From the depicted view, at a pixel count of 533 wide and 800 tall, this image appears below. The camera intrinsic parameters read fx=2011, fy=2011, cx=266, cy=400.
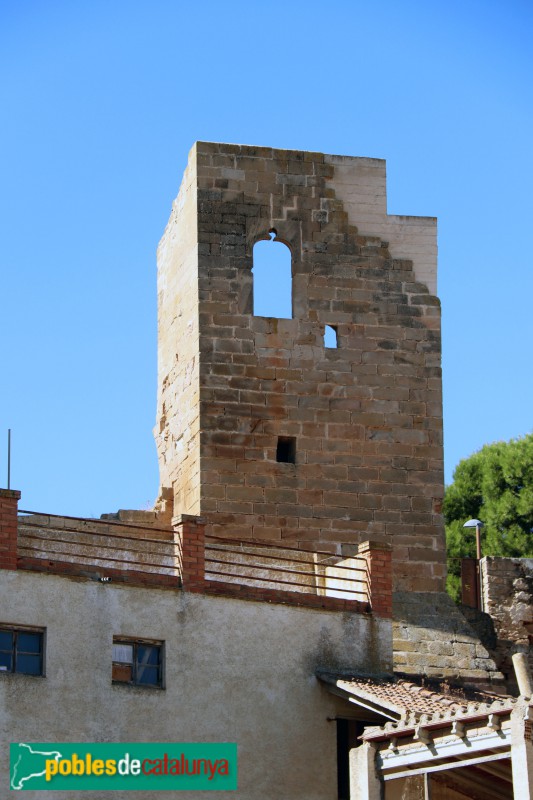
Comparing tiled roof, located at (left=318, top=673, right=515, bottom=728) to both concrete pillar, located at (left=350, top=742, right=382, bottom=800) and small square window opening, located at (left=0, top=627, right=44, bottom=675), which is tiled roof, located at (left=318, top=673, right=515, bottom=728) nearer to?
concrete pillar, located at (left=350, top=742, right=382, bottom=800)

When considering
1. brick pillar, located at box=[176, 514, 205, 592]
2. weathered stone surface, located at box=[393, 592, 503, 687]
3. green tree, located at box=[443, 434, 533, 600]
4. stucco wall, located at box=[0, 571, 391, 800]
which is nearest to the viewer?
stucco wall, located at box=[0, 571, 391, 800]

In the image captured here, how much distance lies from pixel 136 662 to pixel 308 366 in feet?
24.5

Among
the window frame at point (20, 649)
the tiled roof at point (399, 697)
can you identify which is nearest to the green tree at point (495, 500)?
the tiled roof at point (399, 697)

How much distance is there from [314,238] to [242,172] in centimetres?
143

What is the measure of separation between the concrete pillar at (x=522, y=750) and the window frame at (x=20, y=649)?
213 inches

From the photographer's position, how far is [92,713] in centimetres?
2211

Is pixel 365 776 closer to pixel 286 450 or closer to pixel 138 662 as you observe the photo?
pixel 138 662

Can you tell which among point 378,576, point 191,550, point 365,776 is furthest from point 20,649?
point 378,576

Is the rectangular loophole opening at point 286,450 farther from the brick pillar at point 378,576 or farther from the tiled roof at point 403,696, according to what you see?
the tiled roof at point 403,696

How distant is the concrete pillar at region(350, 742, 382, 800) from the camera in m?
21.2

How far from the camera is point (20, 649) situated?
21891 mm

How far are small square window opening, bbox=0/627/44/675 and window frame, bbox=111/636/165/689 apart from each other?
0.93 meters

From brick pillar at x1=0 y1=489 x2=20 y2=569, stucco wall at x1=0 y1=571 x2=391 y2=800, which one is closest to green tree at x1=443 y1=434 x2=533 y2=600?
stucco wall at x1=0 y1=571 x2=391 y2=800

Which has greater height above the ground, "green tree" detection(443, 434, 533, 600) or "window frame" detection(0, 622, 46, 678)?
"green tree" detection(443, 434, 533, 600)
